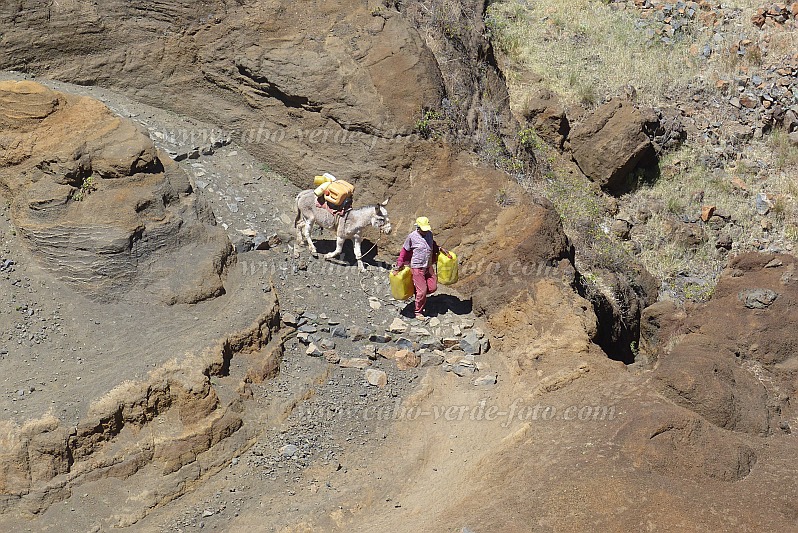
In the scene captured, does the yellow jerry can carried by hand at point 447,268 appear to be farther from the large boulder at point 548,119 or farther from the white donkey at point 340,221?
the large boulder at point 548,119

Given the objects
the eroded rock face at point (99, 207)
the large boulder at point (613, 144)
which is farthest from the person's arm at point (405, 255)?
the large boulder at point (613, 144)

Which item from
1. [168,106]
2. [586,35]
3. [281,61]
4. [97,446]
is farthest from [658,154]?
[97,446]

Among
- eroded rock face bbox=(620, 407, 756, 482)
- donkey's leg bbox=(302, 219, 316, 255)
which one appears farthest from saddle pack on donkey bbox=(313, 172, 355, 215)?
eroded rock face bbox=(620, 407, 756, 482)

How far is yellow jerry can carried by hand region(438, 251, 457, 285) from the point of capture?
1166 cm

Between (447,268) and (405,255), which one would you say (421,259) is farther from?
(447,268)

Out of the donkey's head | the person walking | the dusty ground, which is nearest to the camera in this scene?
the dusty ground

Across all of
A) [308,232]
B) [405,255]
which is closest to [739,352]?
[405,255]

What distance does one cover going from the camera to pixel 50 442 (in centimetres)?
896

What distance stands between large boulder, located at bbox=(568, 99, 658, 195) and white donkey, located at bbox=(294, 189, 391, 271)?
262 inches

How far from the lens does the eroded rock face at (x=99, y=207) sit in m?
10.6

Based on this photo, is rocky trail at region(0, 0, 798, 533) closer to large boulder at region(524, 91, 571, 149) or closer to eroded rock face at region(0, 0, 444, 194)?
eroded rock face at region(0, 0, 444, 194)

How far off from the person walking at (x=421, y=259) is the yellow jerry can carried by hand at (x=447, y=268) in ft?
0.24

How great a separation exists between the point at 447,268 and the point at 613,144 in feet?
24.1

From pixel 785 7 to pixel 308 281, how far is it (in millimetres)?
15034
